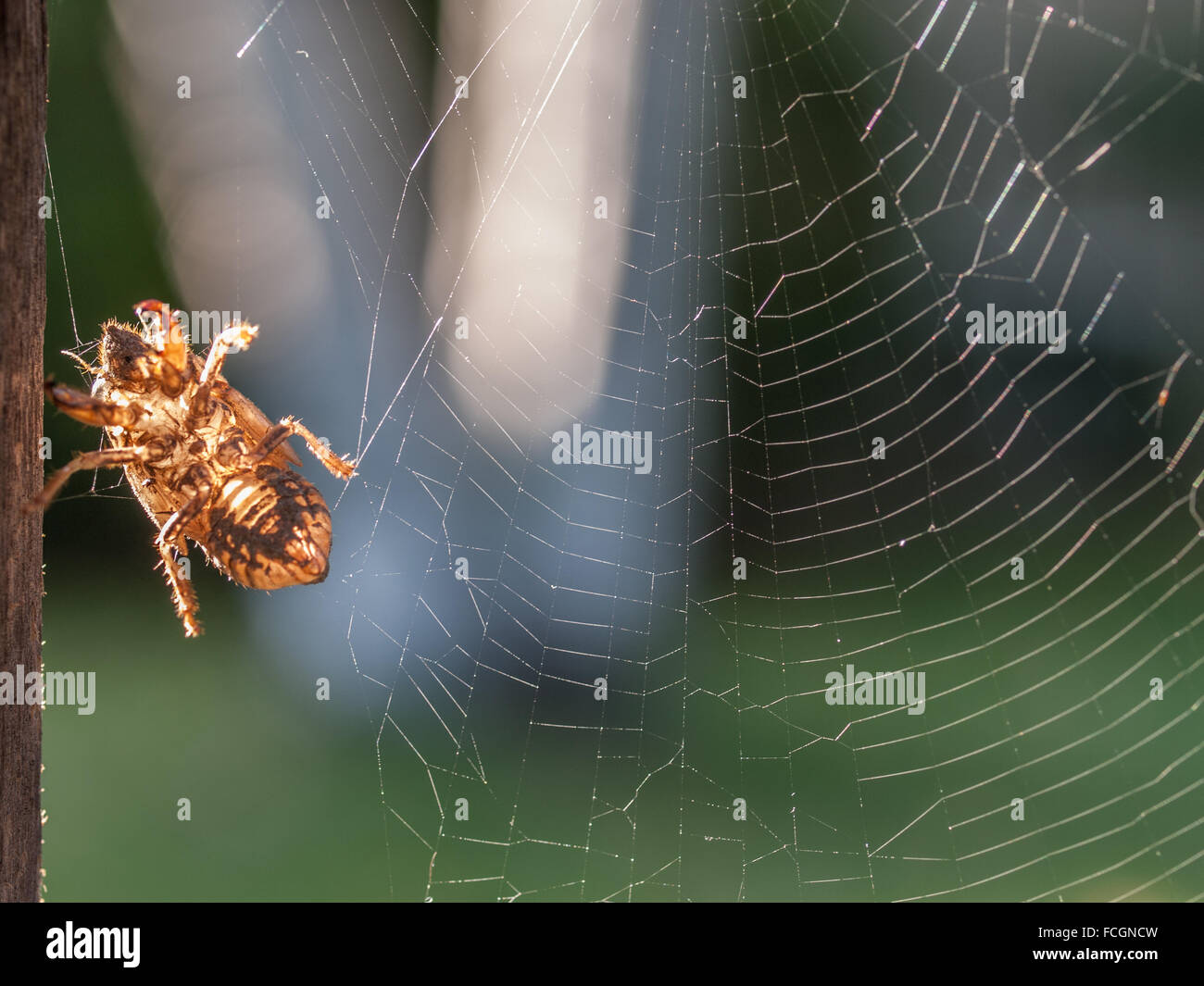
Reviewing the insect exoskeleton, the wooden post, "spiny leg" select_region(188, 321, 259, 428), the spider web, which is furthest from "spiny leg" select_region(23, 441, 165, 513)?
the spider web

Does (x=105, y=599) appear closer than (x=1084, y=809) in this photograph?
No

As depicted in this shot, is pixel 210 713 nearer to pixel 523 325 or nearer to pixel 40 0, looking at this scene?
pixel 523 325

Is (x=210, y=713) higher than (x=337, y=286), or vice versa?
(x=337, y=286)

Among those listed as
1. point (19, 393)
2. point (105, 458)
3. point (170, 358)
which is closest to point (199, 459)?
point (105, 458)

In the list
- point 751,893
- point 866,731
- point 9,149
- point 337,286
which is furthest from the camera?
point 337,286

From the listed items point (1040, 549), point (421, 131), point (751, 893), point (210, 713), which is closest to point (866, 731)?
point (751, 893)

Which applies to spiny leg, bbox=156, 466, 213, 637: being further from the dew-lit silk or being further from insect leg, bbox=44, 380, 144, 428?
insect leg, bbox=44, 380, 144, 428
